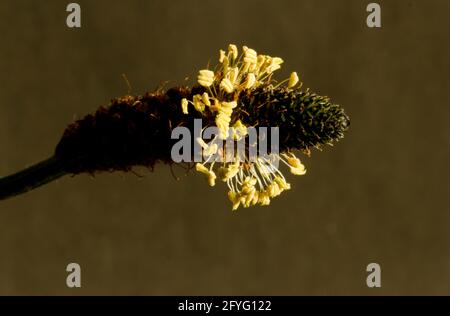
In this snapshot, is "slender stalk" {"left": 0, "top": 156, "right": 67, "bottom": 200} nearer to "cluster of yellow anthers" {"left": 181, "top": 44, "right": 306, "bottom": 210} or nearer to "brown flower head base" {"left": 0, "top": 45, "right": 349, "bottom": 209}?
"brown flower head base" {"left": 0, "top": 45, "right": 349, "bottom": 209}

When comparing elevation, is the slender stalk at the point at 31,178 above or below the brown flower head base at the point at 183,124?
below

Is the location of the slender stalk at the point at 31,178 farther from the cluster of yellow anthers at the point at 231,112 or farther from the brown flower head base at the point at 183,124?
the cluster of yellow anthers at the point at 231,112

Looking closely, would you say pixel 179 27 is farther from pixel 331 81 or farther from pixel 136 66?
pixel 331 81

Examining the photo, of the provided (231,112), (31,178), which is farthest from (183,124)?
(31,178)

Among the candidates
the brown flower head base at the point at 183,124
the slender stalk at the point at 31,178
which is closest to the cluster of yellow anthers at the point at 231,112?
the brown flower head base at the point at 183,124

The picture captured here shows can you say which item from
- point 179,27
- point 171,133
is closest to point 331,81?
point 179,27
